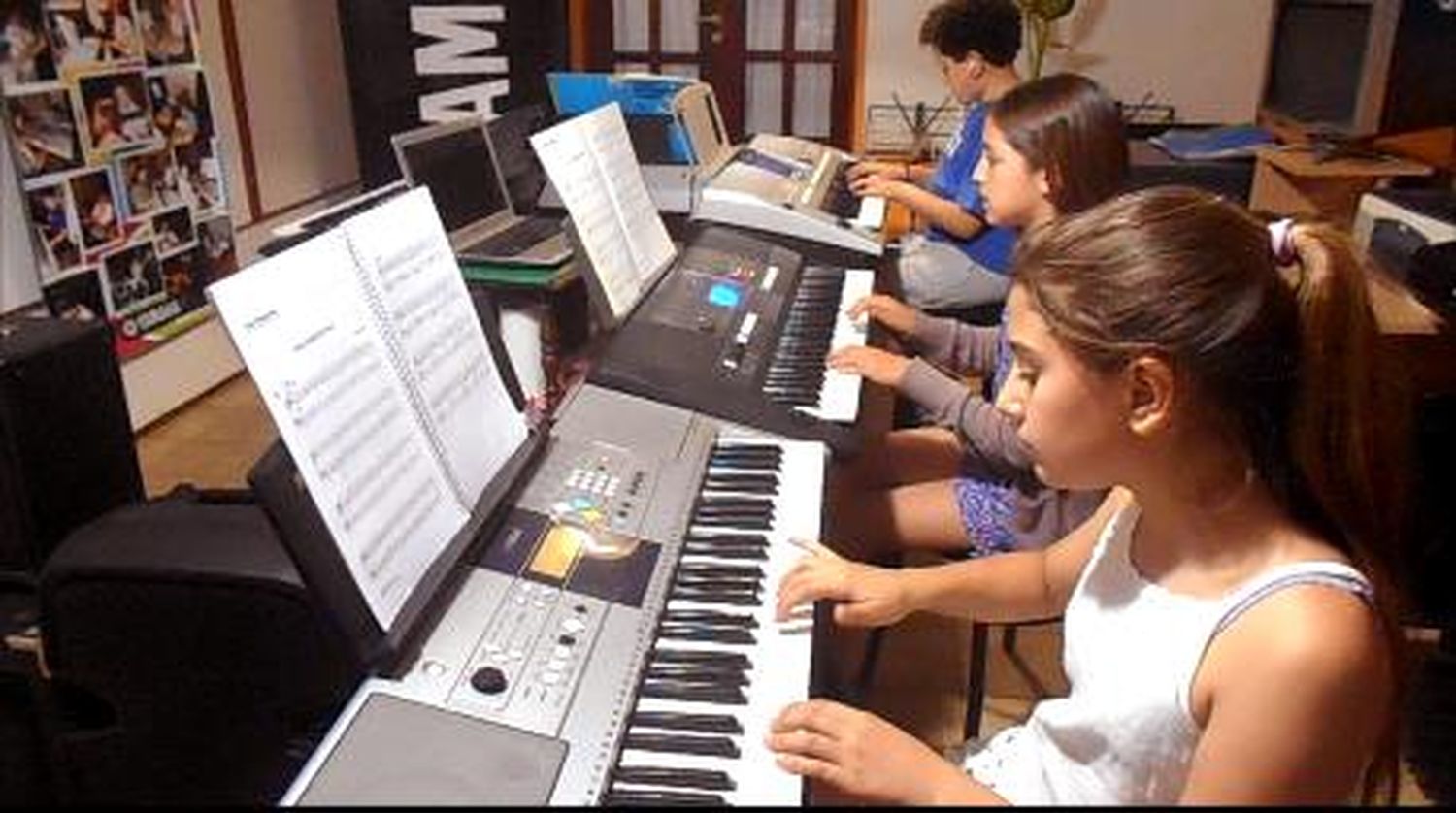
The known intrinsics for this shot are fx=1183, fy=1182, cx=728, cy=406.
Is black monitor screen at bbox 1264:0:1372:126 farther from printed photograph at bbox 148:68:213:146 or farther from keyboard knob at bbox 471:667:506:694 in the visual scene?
printed photograph at bbox 148:68:213:146

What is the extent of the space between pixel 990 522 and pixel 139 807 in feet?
5.57

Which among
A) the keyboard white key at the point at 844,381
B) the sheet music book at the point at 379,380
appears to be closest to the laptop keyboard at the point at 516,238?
the keyboard white key at the point at 844,381

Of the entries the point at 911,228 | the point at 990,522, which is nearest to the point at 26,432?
the point at 990,522

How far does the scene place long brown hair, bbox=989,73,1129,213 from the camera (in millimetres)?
2064

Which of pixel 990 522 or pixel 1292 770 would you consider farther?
pixel 990 522

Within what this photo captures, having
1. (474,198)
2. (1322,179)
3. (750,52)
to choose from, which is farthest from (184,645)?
(750,52)

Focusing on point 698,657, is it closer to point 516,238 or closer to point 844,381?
point 844,381

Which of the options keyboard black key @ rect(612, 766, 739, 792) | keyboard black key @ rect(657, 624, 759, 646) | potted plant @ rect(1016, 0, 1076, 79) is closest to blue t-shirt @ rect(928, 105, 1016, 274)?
potted plant @ rect(1016, 0, 1076, 79)

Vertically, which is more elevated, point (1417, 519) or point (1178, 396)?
point (1178, 396)

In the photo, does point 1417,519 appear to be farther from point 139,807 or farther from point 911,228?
point 139,807

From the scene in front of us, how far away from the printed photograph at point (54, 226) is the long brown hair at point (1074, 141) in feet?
8.35

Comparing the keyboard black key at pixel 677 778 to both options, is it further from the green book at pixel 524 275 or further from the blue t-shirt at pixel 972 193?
the blue t-shirt at pixel 972 193

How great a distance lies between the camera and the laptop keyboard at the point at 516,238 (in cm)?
262

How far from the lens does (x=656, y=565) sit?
1296 mm
